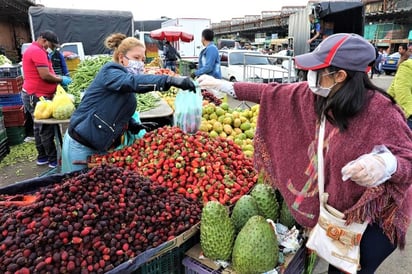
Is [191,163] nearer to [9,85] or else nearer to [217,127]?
[217,127]

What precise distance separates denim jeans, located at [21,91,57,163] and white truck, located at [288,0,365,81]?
28.3 ft

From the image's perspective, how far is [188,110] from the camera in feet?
9.63

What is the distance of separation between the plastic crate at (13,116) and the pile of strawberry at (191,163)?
4.29 metres

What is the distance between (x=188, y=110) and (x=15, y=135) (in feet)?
17.2

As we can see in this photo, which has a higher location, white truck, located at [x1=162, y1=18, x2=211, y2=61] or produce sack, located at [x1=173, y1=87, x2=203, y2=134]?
white truck, located at [x1=162, y1=18, x2=211, y2=61]

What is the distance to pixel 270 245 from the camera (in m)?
1.94

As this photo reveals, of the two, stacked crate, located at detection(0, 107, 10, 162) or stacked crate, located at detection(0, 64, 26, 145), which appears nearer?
stacked crate, located at detection(0, 107, 10, 162)

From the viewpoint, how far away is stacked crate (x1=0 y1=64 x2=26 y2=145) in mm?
6055

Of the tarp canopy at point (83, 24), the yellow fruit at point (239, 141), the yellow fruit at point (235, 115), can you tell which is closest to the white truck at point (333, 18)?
the tarp canopy at point (83, 24)

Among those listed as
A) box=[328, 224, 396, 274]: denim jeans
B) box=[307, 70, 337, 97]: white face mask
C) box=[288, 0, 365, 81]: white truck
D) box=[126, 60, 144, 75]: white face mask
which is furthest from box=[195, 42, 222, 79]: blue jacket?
box=[328, 224, 396, 274]: denim jeans

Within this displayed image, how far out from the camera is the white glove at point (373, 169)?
1467 mm

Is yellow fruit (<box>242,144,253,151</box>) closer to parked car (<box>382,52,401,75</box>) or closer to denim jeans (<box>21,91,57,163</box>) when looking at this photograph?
denim jeans (<box>21,91,57,163</box>)

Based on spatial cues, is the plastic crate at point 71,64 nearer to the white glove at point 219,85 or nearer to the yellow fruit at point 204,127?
the yellow fruit at point 204,127

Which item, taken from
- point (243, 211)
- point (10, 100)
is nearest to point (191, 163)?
point (243, 211)
